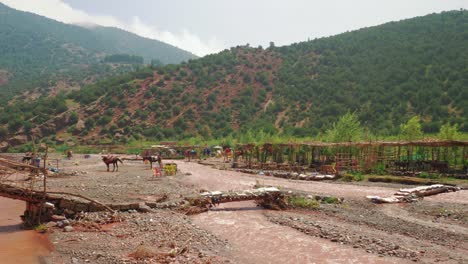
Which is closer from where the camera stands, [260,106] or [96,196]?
[96,196]

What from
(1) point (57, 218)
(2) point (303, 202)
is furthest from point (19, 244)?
(2) point (303, 202)

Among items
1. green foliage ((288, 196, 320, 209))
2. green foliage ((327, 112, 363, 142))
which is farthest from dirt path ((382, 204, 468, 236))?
green foliage ((327, 112, 363, 142))

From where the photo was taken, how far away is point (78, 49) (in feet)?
499

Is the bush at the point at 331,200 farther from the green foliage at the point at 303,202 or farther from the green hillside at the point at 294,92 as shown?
the green hillside at the point at 294,92

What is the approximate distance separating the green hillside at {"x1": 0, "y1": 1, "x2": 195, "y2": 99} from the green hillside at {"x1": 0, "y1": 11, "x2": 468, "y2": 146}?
28687 mm

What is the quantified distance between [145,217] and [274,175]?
17.1m

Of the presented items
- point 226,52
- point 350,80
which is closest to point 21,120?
point 226,52

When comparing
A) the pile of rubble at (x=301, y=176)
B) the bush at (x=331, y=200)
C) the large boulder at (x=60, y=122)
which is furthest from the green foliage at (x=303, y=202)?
the large boulder at (x=60, y=122)

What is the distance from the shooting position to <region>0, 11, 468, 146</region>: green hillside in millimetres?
53875

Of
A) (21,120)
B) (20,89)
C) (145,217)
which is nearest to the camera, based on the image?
(145,217)

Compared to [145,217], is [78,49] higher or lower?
higher

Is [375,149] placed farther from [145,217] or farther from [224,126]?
[224,126]

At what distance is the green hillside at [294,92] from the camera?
177 ft

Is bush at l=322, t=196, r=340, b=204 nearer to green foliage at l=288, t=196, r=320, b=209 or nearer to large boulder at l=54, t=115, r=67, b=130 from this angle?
green foliage at l=288, t=196, r=320, b=209
